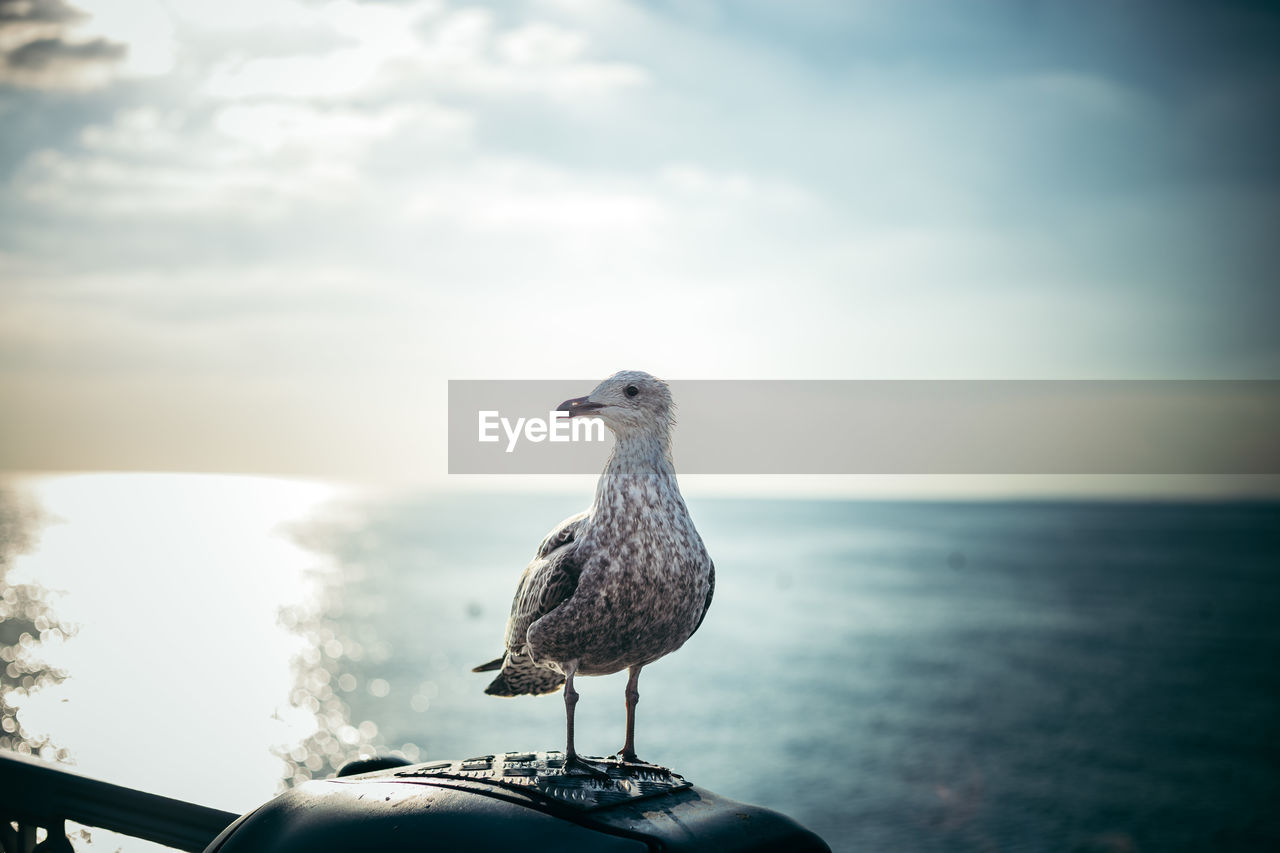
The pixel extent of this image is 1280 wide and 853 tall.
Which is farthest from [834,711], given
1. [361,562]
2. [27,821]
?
[361,562]

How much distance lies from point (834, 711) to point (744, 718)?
10.8m

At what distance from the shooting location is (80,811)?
381cm

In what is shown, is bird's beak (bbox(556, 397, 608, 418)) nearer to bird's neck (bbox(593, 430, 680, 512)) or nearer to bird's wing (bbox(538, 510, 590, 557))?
bird's neck (bbox(593, 430, 680, 512))

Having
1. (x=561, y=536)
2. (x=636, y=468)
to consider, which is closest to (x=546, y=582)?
(x=561, y=536)

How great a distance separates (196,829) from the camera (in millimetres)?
3543

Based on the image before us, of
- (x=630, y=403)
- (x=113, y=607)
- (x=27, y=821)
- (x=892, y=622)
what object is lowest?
(x=892, y=622)

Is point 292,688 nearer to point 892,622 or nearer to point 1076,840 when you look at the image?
point 1076,840

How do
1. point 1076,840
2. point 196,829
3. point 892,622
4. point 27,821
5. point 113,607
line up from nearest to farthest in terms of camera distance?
point 196,829, point 27,821, point 1076,840, point 113,607, point 892,622

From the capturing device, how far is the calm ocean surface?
57.9 metres

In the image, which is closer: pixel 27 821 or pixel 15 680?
pixel 27 821

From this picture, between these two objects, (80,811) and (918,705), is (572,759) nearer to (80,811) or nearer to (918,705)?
(80,811)

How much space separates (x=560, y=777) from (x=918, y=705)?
299 ft

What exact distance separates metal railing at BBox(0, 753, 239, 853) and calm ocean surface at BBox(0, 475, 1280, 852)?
946 inches

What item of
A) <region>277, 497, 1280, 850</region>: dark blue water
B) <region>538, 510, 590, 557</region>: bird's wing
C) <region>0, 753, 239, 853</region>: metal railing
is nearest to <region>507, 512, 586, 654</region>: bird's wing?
<region>538, 510, 590, 557</region>: bird's wing
